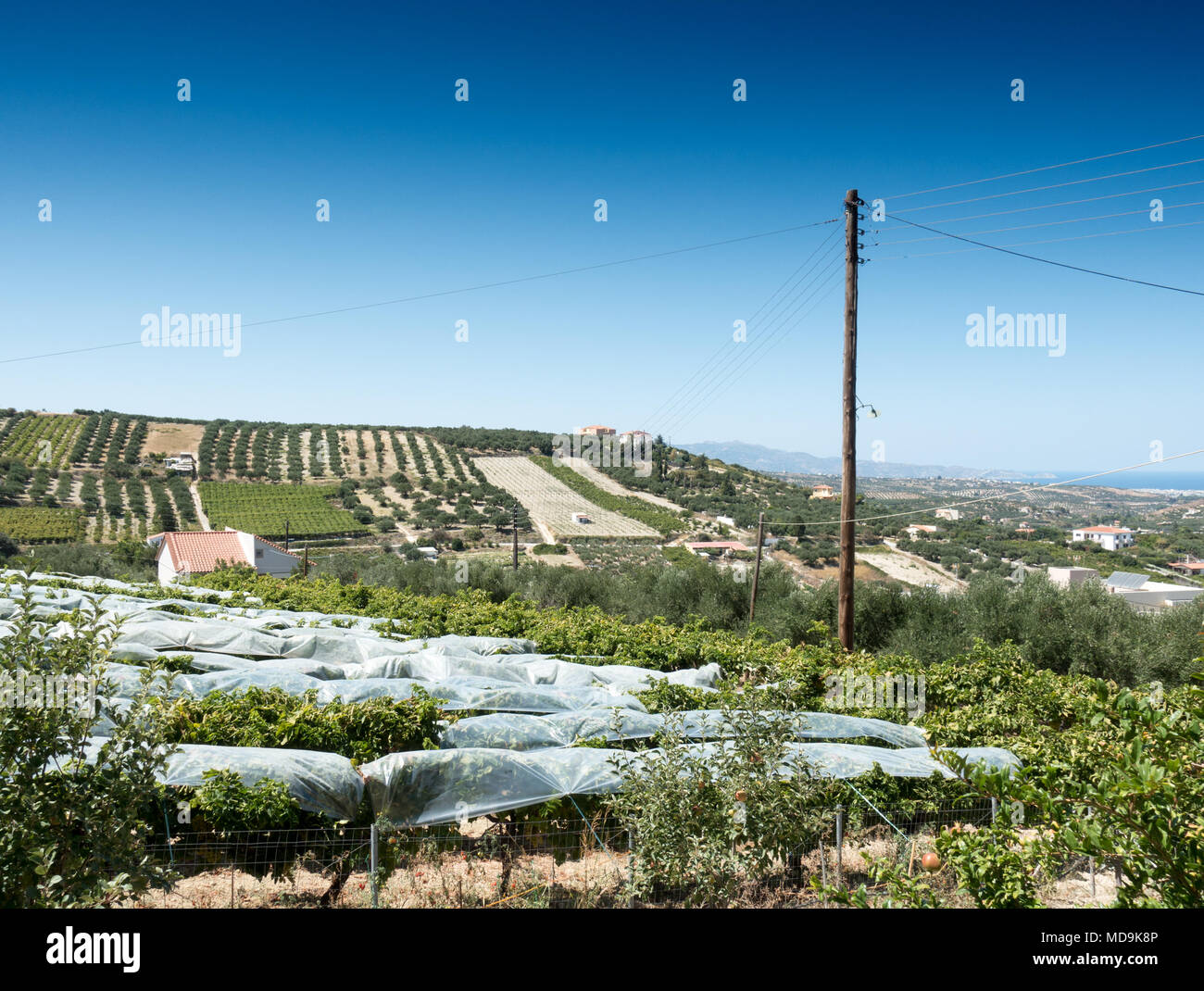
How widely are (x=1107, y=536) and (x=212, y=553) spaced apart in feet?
194

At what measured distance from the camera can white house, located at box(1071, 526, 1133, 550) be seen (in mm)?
45188

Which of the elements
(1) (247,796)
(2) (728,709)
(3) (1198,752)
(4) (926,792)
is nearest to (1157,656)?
(4) (926,792)

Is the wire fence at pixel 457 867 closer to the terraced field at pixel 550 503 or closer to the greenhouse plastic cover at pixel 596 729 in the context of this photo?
the greenhouse plastic cover at pixel 596 729

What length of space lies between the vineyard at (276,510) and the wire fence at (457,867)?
53.4 meters

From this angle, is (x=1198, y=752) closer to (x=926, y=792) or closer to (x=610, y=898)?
(x=610, y=898)

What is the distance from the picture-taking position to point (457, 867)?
8203 millimetres

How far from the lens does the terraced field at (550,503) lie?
61.4 m

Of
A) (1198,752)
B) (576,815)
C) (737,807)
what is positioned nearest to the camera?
(1198,752)

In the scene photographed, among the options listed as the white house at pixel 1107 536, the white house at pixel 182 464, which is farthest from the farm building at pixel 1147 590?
the white house at pixel 182 464

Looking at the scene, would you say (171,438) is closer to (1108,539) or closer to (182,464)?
(182,464)
